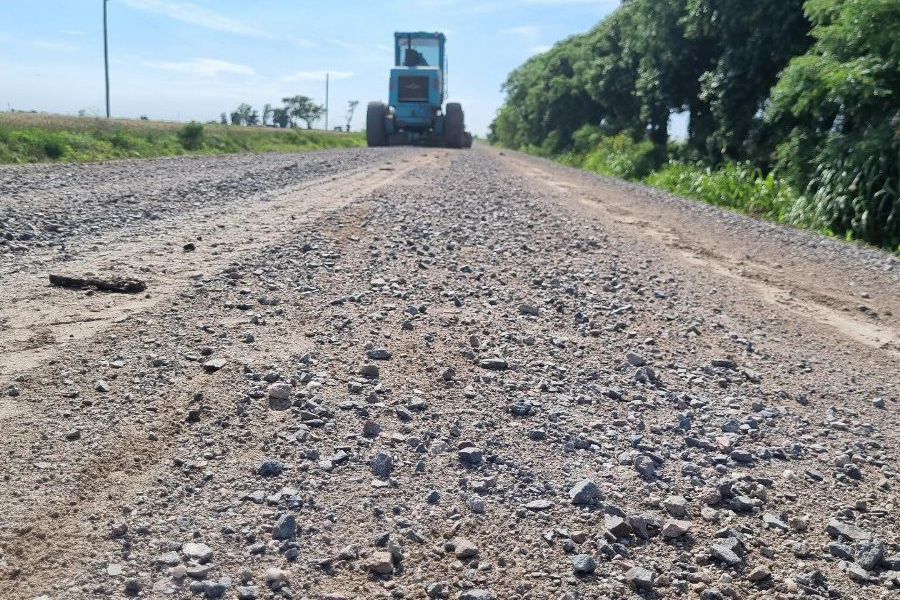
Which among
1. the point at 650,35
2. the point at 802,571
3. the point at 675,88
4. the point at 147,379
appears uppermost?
the point at 650,35

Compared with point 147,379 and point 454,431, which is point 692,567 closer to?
point 454,431

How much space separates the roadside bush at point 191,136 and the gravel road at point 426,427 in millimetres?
18668

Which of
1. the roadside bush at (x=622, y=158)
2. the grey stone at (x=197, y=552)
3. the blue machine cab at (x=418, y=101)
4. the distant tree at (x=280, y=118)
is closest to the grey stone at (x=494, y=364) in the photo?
the grey stone at (x=197, y=552)

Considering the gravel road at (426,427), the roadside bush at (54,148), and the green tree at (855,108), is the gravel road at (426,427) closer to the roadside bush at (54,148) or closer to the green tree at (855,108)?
the green tree at (855,108)

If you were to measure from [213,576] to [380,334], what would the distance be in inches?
89.2

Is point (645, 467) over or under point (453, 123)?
under

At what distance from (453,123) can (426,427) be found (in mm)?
30271

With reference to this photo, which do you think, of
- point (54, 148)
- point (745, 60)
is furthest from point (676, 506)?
point (54, 148)

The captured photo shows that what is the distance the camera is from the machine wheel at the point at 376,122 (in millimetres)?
32125

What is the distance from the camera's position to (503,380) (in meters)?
3.81

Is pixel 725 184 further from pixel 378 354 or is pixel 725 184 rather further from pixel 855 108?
pixel 378 354

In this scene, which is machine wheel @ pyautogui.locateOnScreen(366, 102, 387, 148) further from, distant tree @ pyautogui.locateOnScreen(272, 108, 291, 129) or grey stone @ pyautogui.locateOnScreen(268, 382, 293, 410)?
distant tree @ pyautogui.locateOnScreen(272, 108, 291, 129)

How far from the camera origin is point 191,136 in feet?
82.2

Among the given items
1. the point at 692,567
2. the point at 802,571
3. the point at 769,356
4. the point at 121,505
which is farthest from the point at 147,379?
the point at 769,356
